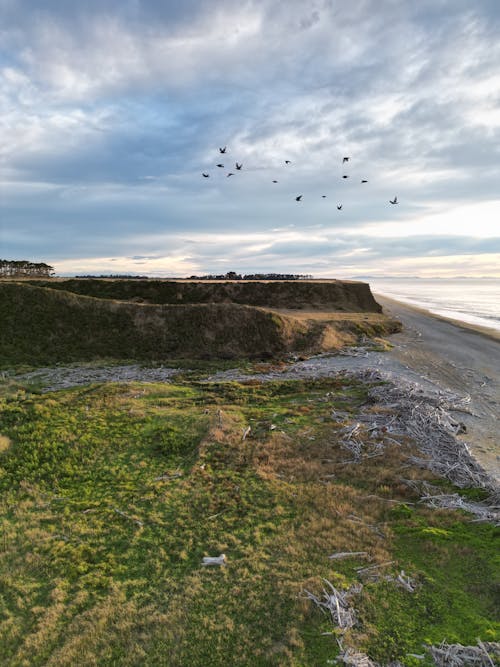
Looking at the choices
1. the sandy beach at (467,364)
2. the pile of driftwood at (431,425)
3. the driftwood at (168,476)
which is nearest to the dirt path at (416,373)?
the sandy beach at (467,364)

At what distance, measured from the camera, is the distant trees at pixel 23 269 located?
11056cm

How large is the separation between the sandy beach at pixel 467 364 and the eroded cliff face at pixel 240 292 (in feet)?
35.8

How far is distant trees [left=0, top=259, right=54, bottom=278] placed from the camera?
11056 centimetres

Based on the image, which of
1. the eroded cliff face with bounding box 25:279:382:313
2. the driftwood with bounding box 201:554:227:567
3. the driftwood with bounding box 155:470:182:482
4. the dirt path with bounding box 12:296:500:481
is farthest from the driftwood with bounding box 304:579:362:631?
the eroded cliff face with bounding box 25:279:382:313

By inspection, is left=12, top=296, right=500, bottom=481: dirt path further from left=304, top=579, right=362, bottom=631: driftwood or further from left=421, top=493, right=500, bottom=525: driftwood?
left=304, top=579, right=362, bottom=631: driftwood

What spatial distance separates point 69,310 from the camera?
132ft

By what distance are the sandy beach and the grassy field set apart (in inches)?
221

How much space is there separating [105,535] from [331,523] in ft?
21.9

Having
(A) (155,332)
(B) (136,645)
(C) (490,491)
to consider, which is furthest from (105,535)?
(A) (155,332)

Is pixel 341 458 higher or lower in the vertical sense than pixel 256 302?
lower

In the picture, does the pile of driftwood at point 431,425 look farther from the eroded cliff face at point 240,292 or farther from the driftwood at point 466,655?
the eroded cliff face at point 240,292

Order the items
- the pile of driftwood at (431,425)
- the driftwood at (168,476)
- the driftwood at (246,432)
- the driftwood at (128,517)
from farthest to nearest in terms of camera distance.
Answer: the driftwood at (246,432), the pile of driftwood at (431,425), the driftwood at (168,476), the driftwood at (128,517)

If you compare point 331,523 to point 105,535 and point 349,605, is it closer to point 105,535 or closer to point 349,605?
point 349,605

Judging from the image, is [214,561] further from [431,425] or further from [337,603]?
[431,425]
